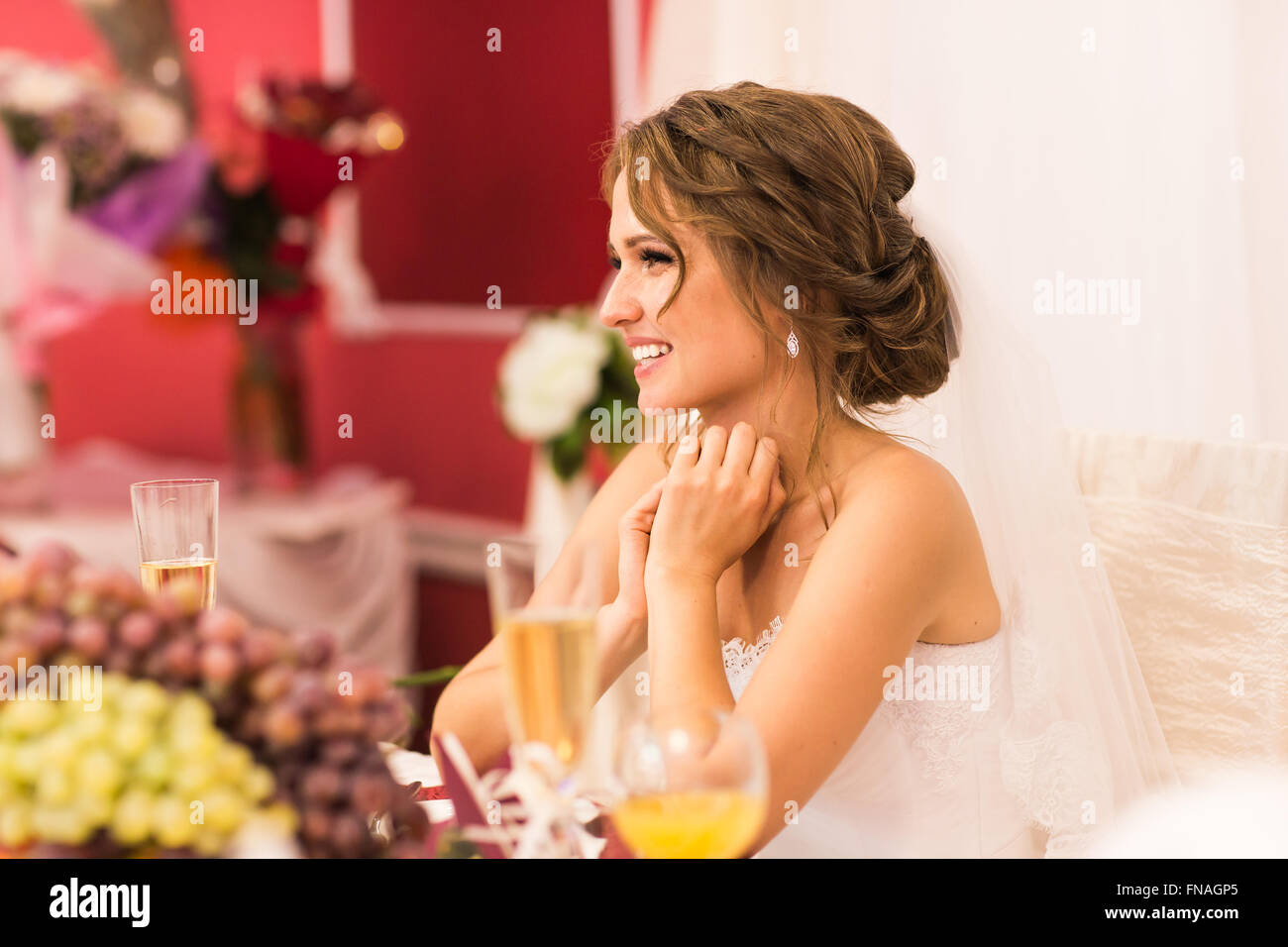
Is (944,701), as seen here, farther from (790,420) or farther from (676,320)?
(676,320)

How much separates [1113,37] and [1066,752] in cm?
136

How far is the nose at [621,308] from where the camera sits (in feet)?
5.11

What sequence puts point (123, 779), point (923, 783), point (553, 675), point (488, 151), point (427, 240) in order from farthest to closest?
point (427, 240) < point (488, 151) < point (923, 783) < point (553, 675) < point (123, 779)

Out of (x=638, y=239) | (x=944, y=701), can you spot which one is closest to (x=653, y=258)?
(x=638, y=239)

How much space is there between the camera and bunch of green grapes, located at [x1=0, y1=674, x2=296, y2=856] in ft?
2.29

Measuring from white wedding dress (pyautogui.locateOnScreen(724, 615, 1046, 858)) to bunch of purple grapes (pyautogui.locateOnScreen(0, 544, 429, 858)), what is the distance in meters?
0.89

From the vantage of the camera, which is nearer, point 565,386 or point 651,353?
point 651,353

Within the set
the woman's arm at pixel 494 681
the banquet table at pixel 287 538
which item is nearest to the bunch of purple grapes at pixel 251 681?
the woman's arm at pixel 494 681

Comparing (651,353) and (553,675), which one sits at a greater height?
(651,353)

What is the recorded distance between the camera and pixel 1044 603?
5.43 feet

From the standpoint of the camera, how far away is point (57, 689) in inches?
29.6

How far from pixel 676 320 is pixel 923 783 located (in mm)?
672

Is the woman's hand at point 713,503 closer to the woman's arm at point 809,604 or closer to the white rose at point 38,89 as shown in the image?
the woman's arm at point 809,604

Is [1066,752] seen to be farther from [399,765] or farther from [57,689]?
[57,689]
